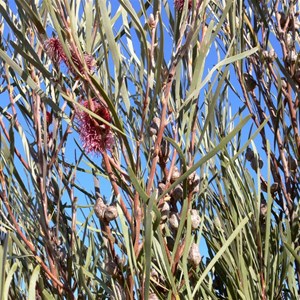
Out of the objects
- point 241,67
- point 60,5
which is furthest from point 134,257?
point 241,67

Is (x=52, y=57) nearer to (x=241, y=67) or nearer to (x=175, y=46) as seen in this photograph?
(x=175, y=46)

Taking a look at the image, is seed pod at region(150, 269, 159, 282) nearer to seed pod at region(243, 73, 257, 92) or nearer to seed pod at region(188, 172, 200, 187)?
seed pod at region(188, 172, 200, 187)

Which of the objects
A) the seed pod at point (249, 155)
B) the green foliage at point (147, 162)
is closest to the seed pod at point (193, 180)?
the green foliage at point (147, 162)

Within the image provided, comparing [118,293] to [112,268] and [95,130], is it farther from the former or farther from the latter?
[95,130]

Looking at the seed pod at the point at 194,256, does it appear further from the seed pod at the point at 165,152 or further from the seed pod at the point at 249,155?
the seed pod at the point at 249,155

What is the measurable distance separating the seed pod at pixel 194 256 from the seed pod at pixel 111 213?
9 centimetres

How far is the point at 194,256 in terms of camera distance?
0.49 meters

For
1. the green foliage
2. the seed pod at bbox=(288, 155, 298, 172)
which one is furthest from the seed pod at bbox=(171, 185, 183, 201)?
the seed pod at bbox=(288, 155, 298, 172)

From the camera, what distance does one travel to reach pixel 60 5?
47 centimetres

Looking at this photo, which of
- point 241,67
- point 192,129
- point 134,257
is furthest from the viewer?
point 241,67

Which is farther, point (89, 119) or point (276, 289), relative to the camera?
point (276, 289)

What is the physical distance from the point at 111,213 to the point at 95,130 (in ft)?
0.26

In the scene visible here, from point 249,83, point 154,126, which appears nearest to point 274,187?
point 249,83

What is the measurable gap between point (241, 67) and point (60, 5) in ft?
1.07
